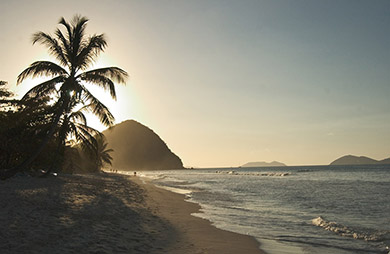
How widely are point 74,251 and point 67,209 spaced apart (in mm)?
4243

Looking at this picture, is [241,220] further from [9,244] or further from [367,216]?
[9,244]

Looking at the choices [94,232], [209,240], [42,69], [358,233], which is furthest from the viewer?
[42,69]

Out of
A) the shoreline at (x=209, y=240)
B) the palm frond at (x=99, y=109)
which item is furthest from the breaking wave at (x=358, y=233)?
the palm frond at (x=99, y=109)

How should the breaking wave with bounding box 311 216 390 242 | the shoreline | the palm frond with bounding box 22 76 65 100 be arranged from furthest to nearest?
the palm frond with bounding box 22 76 65 100 < the breaking wave with bounding box 311 216 390 242 < the shoreline

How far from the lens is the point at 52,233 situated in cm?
636

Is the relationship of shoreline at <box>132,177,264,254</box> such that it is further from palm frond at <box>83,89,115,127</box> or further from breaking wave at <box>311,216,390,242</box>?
palm frond at <box>83,89,115,127</box>

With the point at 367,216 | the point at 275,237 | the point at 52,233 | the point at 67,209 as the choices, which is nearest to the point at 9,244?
the point at 52,233

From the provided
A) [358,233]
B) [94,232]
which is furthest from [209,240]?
[358,233]

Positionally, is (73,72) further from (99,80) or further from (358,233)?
(358,233)

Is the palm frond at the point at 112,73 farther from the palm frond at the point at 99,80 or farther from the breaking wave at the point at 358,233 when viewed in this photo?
the breaking wave at the point at 358,233

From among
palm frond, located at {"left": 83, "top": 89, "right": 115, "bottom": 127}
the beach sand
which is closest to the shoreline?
the beach sand

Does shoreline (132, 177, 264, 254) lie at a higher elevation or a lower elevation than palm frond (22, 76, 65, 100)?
lower

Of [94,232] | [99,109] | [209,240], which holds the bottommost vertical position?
[209,240]

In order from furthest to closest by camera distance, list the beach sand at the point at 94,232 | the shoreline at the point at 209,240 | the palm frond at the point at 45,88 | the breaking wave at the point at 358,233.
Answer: the palm frond at the point at 45,88
the breaking wave at the point at 358,233
the shoreline at the point at 209,240
the beach sand at the point at 94,232
